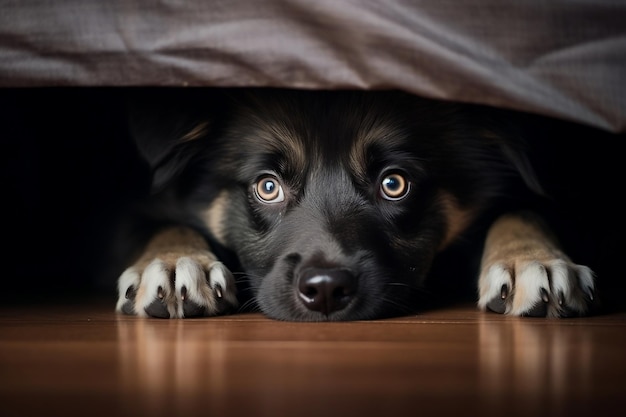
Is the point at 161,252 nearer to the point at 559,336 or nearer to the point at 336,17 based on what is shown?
the point at 336,17

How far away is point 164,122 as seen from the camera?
2.62 m

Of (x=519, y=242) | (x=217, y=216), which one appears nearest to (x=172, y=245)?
(x=217, y=216)

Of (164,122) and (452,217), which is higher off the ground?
(164,122)

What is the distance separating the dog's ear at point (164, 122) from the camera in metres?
2.61

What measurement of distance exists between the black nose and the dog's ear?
0.78 metres

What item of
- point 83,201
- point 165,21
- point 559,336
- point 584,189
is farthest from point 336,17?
point 83,201

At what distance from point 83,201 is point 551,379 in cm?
258

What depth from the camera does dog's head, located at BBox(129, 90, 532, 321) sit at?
226cm

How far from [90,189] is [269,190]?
1171mm

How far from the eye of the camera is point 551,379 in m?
1.32

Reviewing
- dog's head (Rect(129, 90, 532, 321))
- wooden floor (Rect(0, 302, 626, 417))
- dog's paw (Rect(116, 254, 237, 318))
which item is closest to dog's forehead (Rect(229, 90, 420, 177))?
dog's head (Rect(129, 90, 532, 321))

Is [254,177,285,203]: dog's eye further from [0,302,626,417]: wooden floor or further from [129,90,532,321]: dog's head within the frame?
[0,302,626,417]: wooden floor

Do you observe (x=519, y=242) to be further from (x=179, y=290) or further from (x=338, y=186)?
(x=179, y=290)

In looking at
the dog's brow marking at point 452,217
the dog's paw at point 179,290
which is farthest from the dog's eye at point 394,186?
the dog's paw at point 179,290
